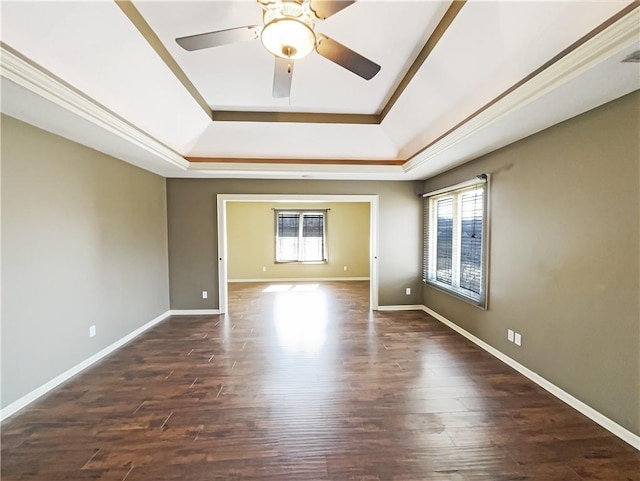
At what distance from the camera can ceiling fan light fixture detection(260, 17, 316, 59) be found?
133 cm

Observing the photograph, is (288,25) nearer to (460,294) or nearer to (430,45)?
(430,45)

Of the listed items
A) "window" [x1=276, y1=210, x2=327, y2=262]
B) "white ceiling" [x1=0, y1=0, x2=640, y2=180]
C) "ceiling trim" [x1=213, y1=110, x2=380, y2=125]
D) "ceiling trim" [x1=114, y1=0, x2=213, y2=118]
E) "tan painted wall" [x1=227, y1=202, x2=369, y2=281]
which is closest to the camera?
"white ceiling" [x1=0, y1=0, x2=640, y2=180]

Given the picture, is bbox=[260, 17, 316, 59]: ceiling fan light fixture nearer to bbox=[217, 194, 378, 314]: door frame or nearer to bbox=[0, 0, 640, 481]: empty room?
bbox=[0, 0, 640, 481]: empty room

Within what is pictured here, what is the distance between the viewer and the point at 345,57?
1649 mm

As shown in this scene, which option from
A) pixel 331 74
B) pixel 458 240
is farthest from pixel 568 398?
pixel 331 74

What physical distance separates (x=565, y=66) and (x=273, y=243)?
22.8 ft

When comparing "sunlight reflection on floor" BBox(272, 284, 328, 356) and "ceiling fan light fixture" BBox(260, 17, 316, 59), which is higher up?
"ceiling fan light fixture" BBox(260, 17, 316, 59)

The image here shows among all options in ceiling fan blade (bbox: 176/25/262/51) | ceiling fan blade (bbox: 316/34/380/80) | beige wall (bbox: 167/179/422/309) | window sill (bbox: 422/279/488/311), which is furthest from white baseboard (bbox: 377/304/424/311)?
ceiling fan blade (bbox: 176/25/262/51)

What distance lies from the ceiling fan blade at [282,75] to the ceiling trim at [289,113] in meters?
1.00

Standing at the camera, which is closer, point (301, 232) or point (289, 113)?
point (289, 113)

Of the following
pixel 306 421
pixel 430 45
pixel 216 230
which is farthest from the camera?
pixel 216 230

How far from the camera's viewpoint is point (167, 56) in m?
2.24

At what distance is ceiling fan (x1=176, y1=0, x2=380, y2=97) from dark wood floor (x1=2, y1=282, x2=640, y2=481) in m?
2.38

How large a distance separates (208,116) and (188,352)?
280cm
